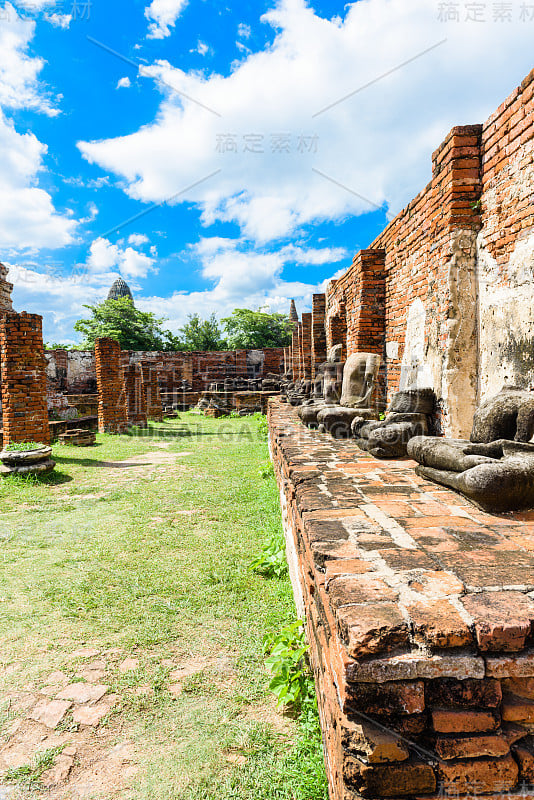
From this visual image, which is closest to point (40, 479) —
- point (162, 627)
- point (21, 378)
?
point (21, 378)

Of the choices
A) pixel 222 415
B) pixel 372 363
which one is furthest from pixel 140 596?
pixel 222 415

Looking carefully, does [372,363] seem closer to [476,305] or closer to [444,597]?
[476,305]

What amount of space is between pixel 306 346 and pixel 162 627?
11800 mm

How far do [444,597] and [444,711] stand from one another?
299 millimetres

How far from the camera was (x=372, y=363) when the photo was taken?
18.4 feet

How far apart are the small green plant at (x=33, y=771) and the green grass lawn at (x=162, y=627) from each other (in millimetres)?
26

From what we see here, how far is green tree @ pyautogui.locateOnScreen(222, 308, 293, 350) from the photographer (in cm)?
3155

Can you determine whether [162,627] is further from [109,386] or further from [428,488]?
[109,386]

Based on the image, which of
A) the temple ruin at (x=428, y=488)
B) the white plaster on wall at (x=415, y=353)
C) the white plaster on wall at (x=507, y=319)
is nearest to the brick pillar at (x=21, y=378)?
the temple ruin at (x=428, y=488)

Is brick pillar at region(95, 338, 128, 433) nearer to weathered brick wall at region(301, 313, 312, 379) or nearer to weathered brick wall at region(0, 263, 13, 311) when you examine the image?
weathered brick wall at region(0, 263, 13, 311)

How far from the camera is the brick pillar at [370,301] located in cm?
641

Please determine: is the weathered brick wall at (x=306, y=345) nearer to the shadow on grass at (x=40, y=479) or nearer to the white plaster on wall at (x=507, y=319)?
the shadow on grass at (x=40, y=479)

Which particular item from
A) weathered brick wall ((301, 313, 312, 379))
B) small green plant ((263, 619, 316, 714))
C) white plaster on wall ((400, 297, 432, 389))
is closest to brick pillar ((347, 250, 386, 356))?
white plaster on wall ((400, 297, 432, 389))

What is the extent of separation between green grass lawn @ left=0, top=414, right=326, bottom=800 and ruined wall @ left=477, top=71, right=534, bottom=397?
2.33 meters
